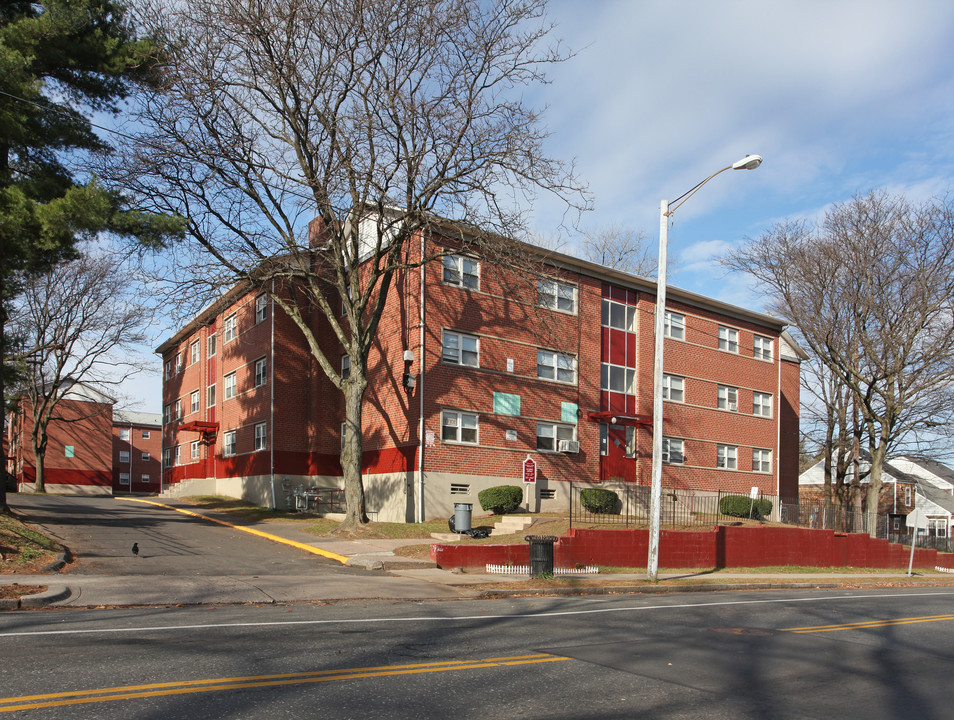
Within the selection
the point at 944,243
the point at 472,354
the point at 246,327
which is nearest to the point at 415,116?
the point at 472,354

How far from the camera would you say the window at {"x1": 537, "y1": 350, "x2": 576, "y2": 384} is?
32125 mm

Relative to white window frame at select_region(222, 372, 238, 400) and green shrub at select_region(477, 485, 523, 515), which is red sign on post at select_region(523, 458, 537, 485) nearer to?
green shrub at select_region(477, 485, 523, 515)

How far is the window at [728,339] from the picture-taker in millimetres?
39688

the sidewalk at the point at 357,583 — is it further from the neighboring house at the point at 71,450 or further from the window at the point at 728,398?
the neighboring house at the point at 71,450

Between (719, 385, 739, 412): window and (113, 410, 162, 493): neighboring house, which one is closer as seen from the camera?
(719, 385, 739, 412): window

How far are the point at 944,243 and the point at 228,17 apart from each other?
98.6 feet

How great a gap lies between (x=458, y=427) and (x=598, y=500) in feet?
20.9

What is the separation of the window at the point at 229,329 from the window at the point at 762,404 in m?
26.6

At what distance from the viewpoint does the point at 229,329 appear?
41.4 m

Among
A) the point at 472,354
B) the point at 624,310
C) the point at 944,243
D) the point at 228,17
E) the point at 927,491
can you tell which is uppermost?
the point at 228,17

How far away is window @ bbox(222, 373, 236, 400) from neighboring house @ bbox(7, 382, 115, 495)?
864 inches

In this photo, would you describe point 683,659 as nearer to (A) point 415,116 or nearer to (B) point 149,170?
(A) point 415,116

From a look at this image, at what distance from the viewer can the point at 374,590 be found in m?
14.7

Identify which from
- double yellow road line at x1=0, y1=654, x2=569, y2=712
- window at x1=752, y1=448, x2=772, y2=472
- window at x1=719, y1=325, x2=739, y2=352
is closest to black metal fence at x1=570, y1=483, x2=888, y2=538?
window at x1=752, y1=448, x2=772, y2=472
